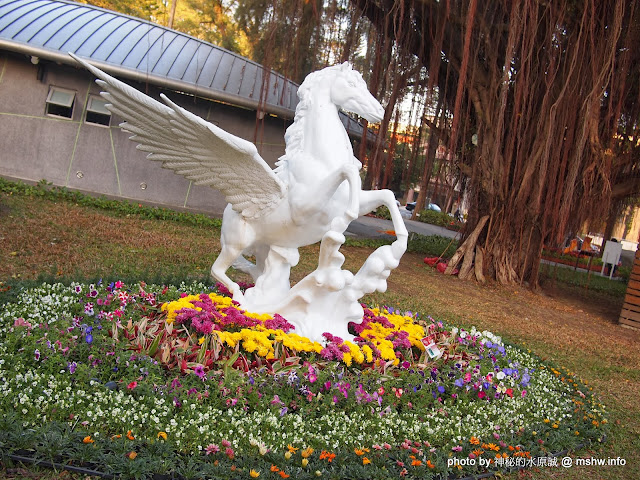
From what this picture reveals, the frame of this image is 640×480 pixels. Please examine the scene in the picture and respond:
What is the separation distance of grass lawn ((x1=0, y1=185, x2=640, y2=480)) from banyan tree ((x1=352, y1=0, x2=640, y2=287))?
3.95ft

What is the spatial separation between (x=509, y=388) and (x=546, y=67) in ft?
19.1

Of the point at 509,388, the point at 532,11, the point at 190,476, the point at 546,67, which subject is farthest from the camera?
the point at 546,67

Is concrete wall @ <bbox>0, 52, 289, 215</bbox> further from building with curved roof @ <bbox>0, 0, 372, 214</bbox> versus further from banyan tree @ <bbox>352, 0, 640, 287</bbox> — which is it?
banyan tree @ <bbox>352, 0, 640, 287</bbox>

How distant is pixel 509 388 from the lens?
14.0 ft

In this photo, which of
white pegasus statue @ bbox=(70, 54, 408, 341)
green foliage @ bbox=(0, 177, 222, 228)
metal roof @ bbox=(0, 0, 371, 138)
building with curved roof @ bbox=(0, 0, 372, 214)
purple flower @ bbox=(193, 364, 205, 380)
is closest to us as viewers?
purple flower @ bbox=(193, 364, 205, 380)

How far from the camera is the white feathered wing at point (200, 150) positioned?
3.69 metres

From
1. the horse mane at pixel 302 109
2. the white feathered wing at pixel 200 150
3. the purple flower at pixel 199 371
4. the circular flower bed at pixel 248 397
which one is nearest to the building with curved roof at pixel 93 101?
the horse mane at pixel 302 109

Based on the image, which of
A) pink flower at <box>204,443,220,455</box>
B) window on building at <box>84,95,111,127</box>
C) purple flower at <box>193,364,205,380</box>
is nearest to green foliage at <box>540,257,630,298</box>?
window on building at <box>84,95,111,127</box>

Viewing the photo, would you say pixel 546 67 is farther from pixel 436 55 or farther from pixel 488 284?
pixel 488 284

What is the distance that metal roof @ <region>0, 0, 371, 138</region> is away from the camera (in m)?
10.4

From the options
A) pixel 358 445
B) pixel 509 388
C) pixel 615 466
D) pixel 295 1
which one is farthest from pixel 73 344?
pixel 295 1

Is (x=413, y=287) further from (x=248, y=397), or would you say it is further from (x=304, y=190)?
(x=248, y=397)

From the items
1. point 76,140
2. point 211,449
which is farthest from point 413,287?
point 76,140

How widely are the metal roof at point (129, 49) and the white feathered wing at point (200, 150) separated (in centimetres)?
599
